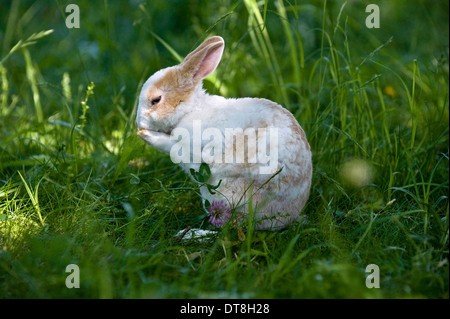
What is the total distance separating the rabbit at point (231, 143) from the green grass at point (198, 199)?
14cm

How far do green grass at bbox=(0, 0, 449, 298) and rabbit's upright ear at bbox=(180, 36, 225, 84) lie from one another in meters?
0.13

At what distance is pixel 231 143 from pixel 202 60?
0.62 meters

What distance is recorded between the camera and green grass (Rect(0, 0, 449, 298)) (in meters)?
2.44

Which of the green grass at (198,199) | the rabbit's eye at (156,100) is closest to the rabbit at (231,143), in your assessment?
the rabbit's eye at (156,100)

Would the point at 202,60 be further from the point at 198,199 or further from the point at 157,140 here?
the point at 198,199

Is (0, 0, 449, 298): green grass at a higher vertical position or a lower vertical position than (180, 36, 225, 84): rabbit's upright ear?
lower

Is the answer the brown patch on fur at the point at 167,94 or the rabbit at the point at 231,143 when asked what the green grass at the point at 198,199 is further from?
the brown patch on fur at the point at 167,94

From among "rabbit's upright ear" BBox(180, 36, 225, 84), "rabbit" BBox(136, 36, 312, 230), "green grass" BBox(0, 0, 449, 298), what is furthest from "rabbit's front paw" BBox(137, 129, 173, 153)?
"rabbit's upright ear" BBox(180, 36, 225, 84)

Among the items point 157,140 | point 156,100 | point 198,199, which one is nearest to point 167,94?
point 156,100

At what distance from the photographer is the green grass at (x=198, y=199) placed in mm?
2439

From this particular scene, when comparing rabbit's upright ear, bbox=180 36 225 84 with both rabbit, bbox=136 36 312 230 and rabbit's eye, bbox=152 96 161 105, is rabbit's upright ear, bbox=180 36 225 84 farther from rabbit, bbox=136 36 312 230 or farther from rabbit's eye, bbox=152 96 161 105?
rabbit's eye, bbox=152 96 161 105

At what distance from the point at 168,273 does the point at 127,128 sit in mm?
1585

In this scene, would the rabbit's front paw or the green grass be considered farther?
the rabbit's front paw
